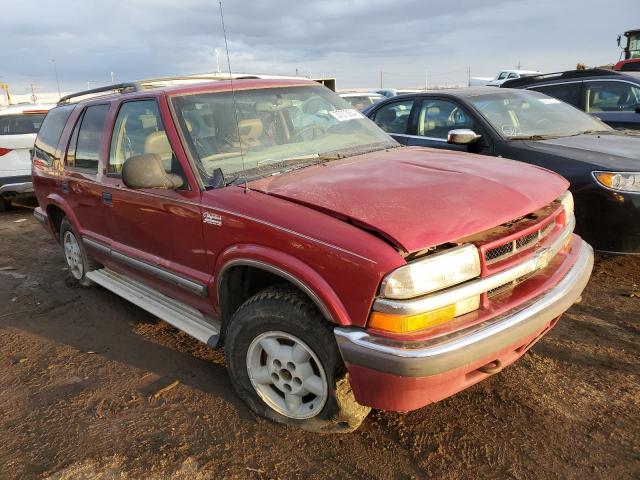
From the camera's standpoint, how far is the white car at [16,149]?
26.7 ft

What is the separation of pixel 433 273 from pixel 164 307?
2113 millimetres

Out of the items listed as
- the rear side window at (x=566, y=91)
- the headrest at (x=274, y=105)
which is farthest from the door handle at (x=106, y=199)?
the rear side window at (x=566, y=91)

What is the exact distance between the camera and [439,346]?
205 centimetres

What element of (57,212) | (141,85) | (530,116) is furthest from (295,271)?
(530,116)

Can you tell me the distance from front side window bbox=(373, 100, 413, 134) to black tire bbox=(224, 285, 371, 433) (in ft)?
13.3

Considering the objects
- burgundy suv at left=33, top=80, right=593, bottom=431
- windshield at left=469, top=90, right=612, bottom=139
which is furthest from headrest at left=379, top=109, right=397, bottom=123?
burgundy suv at left=33, top=80, right=593, bottom=431

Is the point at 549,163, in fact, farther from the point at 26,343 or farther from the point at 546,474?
the point at 26,343

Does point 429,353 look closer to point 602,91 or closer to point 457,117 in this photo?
Answer: point 457,117

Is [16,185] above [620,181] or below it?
below

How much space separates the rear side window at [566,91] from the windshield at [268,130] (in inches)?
193

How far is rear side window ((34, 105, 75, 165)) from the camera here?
4758mm

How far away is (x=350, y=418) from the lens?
244 centimetres

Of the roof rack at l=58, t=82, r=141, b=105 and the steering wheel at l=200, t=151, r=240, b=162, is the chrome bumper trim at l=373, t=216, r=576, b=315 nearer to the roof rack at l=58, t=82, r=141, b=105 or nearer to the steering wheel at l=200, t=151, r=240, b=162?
the steering wheel at l=200, t=151, r=240, b=162

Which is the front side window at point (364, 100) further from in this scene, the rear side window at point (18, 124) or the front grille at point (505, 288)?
the front grille at point (505, 288)
